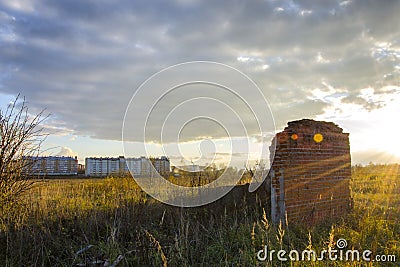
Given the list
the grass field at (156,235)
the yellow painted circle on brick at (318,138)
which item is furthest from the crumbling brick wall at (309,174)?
the grass field at (156,235)

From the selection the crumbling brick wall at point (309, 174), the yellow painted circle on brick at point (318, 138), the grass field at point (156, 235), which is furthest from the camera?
the yellow painted circle on brick at point (318, 138)

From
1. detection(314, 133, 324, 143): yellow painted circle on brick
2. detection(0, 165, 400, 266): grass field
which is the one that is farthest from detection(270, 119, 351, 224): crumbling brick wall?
detection(0, 165, 400, 266): grass field

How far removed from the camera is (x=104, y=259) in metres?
5.25

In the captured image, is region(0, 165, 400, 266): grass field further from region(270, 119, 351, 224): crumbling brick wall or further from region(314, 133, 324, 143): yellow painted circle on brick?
region(314, 133, 324, 143): yellow painted circle on brick

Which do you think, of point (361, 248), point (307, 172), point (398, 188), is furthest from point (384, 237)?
point (398, 188)

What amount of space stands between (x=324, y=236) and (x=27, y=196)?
270 inches

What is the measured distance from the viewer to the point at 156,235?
6301 mm

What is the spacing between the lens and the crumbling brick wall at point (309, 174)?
7523mm

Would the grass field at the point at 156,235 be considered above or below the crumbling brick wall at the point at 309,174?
below

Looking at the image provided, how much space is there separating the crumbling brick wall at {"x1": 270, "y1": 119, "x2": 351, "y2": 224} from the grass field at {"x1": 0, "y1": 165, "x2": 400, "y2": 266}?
40 cm

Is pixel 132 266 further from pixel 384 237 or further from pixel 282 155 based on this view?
pixel 384 237

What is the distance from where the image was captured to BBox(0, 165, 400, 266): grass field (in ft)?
16.6

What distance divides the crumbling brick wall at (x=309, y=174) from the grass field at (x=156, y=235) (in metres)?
0.40

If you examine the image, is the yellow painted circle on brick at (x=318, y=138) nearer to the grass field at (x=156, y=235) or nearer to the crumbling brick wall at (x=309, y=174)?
the crumbling brick wall at (x=309, y=174)
